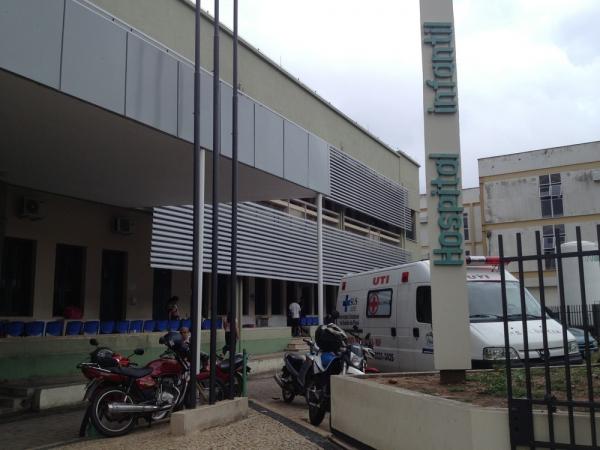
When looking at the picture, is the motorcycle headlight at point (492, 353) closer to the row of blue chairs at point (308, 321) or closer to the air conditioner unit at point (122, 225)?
the air conditioner unit at point (122, 225)

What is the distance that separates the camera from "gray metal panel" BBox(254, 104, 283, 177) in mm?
10711

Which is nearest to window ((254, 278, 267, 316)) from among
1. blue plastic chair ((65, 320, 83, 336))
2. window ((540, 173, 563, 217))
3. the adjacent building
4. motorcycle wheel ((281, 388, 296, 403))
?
blue plastic chair ((65, 320, 83, 336))

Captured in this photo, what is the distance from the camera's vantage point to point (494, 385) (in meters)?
6.07

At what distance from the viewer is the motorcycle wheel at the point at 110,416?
23.5ft

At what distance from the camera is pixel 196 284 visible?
25.4 feet

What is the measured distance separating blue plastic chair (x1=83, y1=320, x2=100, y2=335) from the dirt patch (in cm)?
682

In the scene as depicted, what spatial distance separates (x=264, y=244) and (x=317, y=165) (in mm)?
6848

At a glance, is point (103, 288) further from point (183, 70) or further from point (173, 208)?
point (183, 70)

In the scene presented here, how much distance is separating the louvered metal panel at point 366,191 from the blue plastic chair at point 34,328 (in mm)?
14732

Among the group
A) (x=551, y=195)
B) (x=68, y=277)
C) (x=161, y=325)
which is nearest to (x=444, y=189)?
(x=161, y=325)

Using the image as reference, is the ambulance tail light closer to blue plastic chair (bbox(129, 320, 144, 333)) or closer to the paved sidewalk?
the paved sidewalk

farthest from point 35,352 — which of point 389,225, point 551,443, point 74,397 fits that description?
point 389,225

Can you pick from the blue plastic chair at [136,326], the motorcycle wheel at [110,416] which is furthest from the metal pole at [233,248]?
the blue plastic chair at [136,326]

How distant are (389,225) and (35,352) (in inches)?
1009
